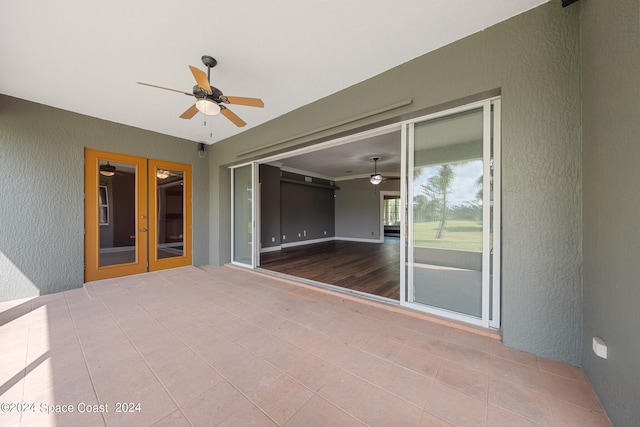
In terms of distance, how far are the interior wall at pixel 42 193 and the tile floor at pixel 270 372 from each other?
0.70 meters

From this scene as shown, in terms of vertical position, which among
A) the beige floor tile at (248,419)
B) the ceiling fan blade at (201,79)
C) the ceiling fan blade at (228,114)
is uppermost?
the ceiling fan blade at (201,79)

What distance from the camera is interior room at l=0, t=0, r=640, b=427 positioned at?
50.3 inches

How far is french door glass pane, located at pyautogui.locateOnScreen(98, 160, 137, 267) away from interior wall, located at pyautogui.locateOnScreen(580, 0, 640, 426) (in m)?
5.79

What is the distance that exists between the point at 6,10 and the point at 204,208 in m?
3.57

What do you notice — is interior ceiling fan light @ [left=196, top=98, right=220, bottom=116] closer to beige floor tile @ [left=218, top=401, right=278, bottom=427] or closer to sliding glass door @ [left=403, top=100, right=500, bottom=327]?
sliding glass door @ [left=403, top=100, right=500, bottom=327]

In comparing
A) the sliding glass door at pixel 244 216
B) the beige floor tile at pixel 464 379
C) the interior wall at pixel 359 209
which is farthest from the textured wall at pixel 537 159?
the interior wall at pixel 359 209

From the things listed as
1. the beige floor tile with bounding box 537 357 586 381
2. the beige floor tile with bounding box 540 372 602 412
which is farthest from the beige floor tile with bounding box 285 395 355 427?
the beige floor tile with bounding box 537 357 586 381

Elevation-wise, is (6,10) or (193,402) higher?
(6,10)

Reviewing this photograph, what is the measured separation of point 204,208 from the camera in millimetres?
4977

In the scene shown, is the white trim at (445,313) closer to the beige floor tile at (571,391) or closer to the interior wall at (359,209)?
the beige floor tile at (571,391)

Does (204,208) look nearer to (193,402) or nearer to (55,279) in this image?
(55,279)

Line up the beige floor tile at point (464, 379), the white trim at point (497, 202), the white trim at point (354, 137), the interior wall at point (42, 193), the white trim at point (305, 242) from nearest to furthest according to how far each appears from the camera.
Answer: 1. the beige floor tile at point (464, 379)
2. the white trim at point (497, 202)
3. the white trim at point (354, 137)
4. the interior wall at point (42, 193)
5. the white trim at point (305, 242)

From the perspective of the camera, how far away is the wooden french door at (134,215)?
368 cm

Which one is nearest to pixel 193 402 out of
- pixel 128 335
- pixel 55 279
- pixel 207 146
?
pixel 128 335
